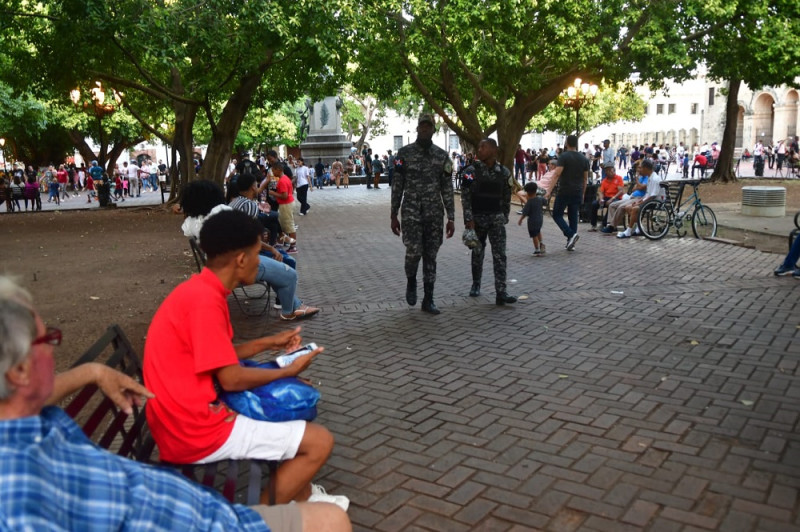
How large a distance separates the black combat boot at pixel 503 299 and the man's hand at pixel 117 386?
6.02 meters

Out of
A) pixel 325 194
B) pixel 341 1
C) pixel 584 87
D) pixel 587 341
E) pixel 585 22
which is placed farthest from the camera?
pixel 325 194

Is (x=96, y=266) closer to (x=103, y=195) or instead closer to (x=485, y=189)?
(x=485, y=189)

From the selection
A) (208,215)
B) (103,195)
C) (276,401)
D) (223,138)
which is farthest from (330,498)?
(103,195)

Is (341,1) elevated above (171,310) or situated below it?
above

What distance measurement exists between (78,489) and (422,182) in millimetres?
6299

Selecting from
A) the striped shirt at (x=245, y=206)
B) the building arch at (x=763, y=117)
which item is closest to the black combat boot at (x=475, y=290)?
the striped shirt at (x=245, y=206)

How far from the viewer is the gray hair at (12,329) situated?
67.6 inches

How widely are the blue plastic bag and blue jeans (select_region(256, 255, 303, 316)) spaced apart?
4.12m

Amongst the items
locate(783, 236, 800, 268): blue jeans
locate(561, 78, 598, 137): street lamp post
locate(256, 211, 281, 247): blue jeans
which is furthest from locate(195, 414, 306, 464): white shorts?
locate(561, 78, 598, 137): street lamp post

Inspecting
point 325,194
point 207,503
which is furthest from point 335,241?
point 325,194

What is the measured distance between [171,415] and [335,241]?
12.1 m

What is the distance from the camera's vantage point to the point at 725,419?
187 inches

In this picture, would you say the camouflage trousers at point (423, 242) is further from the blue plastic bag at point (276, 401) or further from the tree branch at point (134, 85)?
the tree branch at point (134, 85)

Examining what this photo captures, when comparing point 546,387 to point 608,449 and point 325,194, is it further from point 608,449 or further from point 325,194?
point 325,194
